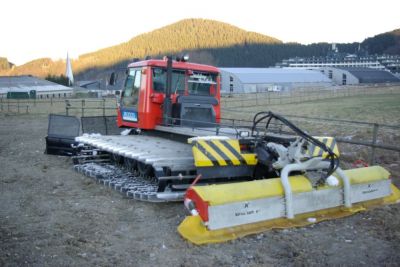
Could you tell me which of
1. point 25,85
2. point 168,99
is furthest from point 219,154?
point 25,85

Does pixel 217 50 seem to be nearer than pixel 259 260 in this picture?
No

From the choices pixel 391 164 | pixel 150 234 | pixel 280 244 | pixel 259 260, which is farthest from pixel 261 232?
pixel 391 164

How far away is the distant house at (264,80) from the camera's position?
8431 cm

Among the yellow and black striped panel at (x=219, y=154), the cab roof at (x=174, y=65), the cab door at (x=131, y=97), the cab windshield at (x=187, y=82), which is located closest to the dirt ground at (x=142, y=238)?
the yellow and black striped panel at (x=219, y=154)

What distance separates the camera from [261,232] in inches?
238

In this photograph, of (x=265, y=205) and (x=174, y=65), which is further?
(x=174, y=65)

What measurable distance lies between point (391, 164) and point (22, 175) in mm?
8311

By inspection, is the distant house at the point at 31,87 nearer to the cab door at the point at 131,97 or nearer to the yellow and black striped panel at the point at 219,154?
the cab door at the point at 131,97

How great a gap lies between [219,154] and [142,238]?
1.87m

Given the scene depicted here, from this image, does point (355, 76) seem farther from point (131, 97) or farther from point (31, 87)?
point (131, 97)

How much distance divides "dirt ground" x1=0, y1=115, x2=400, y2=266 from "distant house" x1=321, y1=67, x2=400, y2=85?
9915cm

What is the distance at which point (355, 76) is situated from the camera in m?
101

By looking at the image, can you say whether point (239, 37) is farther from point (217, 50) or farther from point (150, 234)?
point (150, 234)

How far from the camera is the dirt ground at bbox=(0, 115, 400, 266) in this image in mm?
5191
